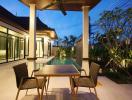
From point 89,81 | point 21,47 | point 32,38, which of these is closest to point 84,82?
point 89,81

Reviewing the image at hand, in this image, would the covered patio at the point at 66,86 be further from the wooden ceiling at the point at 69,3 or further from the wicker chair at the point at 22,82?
the wicker chair at the point at 22,82

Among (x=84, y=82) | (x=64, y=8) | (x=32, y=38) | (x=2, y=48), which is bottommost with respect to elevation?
(x=84, y=82)

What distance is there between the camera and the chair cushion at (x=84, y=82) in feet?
14.7

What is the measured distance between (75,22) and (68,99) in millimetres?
72173

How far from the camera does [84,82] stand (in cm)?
473

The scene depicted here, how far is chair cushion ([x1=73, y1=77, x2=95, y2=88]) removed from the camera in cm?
449

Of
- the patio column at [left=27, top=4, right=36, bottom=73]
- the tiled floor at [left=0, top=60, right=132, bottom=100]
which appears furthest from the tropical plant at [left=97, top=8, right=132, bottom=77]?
the patio column at [left=27, top=4, right=36, bottom=73]

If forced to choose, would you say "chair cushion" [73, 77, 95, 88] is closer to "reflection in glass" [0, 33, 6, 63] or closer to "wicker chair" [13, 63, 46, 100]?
"wicker chair" [13, 63, 46, 100]

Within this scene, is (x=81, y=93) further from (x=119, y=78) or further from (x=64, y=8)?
(x=64, y=8)

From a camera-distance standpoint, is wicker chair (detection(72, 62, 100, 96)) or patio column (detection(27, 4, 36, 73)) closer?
wicker chair (detection(72, 62, 100, 96))

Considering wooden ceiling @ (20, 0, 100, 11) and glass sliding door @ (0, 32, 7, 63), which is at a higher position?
wooden ceiling @ (20, 0, 100, 11)

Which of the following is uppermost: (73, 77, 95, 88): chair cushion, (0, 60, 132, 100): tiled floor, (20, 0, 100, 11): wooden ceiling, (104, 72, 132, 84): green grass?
(20, 0, 100, 11): wooden ceiling

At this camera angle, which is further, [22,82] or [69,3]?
[69,3]

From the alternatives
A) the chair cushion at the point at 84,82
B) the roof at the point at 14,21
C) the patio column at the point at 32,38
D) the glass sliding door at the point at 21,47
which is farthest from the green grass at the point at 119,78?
the glass sliding door at the point at 21,47
